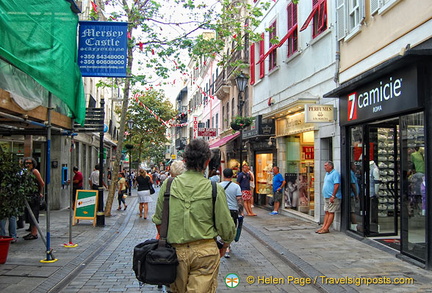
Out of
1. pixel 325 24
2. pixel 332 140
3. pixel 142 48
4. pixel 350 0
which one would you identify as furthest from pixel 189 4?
pixel 332 140

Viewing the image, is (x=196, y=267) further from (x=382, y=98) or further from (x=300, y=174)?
(x=300, y=174)

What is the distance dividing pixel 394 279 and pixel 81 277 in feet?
15.7

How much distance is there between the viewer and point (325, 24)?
36.6 ft

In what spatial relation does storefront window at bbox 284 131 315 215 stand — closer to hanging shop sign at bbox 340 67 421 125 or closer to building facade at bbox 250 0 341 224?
building facade at bbox 250 0 341 224

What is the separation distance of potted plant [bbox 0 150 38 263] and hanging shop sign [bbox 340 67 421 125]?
6.66m

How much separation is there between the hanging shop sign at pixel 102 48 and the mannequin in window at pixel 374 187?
5.96 m

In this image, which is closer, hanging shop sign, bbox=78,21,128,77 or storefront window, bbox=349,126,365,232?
hanging shop sign, bbox=78,21,128,77

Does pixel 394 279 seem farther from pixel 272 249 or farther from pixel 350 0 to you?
pixel 350 0

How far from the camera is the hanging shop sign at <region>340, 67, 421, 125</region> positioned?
678 cm

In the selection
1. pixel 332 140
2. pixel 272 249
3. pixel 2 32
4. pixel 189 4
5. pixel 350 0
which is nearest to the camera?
pixel 2 32

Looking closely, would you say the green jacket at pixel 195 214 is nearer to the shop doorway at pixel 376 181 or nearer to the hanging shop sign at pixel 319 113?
the shop doorway at pixel 376 181

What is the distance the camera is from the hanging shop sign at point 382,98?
6.78 metres

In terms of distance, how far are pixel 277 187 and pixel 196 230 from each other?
11.2 metres

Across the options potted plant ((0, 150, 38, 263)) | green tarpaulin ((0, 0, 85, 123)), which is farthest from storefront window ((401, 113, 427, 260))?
potted plant ((0, 150, 38, 263))
